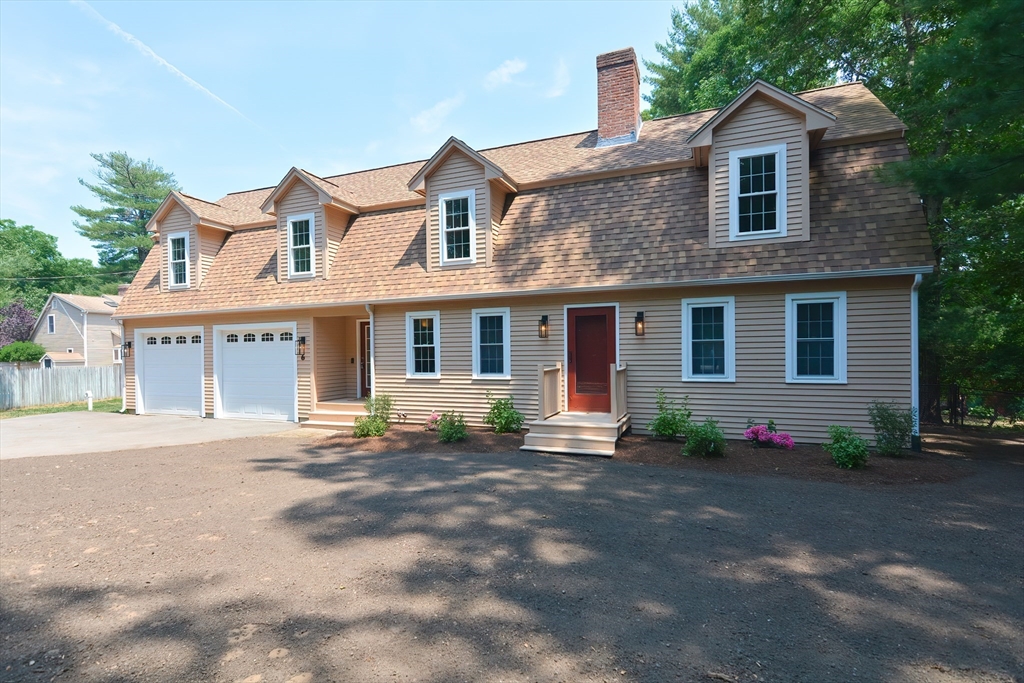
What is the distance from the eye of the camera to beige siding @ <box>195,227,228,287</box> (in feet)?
47.0

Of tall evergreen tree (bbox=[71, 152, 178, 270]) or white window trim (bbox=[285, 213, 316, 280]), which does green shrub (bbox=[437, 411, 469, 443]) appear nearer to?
white window trim (bbox=[285, 213, 316, 280])

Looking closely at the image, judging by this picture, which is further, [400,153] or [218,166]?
[218,166]

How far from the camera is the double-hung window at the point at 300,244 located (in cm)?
1291

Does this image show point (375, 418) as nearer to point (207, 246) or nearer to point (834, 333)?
point (207, 246)

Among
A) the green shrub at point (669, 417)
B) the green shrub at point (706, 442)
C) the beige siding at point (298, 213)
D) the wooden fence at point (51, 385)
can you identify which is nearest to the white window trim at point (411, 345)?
the beige siding at point (298, 213)

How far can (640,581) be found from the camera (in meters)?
3.87

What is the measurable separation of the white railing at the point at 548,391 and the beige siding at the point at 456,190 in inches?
125

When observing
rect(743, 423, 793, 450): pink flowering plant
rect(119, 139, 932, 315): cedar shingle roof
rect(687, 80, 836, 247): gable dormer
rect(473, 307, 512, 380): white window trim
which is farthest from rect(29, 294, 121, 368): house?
→ rect(743, 423, 793, 450): pink flowering plant

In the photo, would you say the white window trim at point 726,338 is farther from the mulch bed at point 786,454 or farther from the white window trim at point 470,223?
the white window trim at point 470,223

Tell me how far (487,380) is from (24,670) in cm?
853

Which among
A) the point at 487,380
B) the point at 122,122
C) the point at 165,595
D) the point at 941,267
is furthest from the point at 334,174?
the point at 941,267

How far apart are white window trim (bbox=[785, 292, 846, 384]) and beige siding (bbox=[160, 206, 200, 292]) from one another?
50.9 ft

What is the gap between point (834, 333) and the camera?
874cm

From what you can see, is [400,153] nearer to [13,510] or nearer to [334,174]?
[334,174]
